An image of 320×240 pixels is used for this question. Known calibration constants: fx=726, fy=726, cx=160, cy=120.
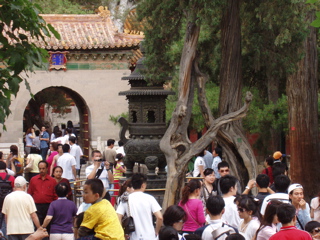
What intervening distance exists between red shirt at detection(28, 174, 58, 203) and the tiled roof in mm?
16548

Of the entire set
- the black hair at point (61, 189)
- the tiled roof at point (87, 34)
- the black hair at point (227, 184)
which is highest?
the tiled roof at point (87, 34)

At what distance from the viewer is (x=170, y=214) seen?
26.0 ft

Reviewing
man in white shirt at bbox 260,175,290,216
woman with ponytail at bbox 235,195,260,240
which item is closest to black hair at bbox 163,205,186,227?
woman with ponytail at bbox 235,195,260,240

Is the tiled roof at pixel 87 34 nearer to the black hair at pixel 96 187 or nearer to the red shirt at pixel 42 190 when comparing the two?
the red shirt at pixel 42 190

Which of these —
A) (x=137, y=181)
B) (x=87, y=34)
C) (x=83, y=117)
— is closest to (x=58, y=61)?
(x=87, y=34)

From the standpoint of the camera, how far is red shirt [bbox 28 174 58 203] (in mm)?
12438

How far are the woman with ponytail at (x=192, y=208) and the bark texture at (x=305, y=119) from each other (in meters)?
8.42

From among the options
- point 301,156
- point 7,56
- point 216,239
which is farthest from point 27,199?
point 301,156

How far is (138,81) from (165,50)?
1.58 metres

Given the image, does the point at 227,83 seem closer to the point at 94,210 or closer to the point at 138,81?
the point at 138,81

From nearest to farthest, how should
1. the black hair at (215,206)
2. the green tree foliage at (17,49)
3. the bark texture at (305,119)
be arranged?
1. the black hair at (215,206)
2. the green tree foliage at (17,49)
3. the bark texture at (305,119)

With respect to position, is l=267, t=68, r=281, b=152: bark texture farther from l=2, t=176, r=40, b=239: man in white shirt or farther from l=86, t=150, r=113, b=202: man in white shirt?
l=2, t=176, r=40, b=239: man in white shirt

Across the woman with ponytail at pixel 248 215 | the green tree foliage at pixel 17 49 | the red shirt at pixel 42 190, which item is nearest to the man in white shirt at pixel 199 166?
the red shirt at pixel 42 190

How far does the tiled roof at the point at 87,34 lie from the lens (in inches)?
1147
